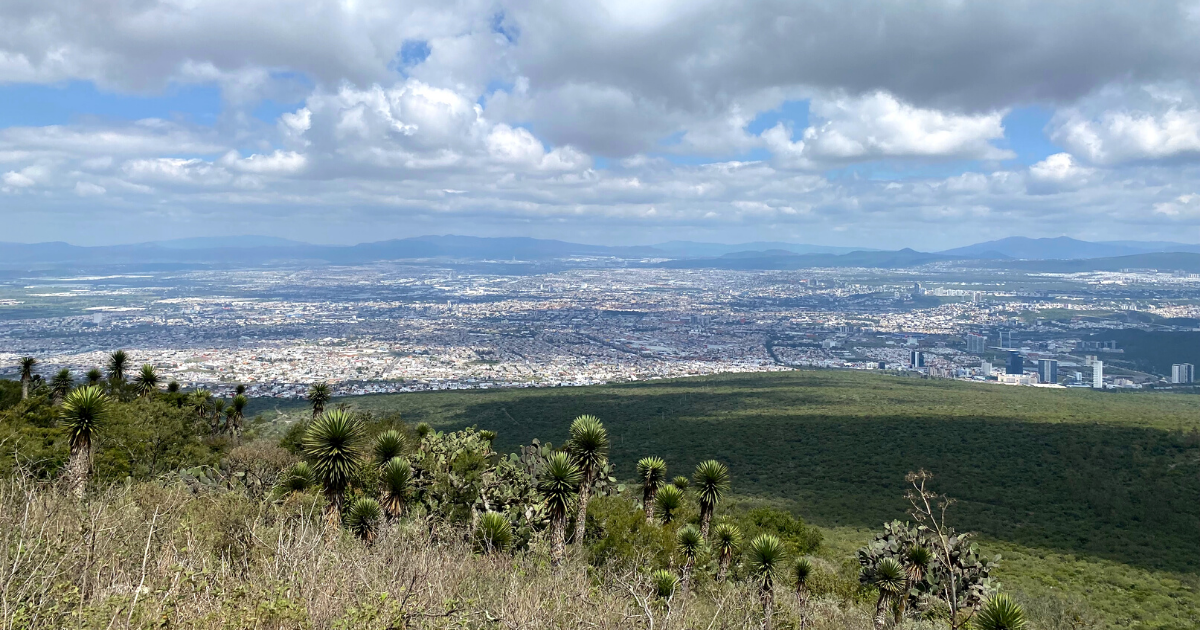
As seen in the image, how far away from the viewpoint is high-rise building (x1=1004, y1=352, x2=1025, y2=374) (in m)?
114

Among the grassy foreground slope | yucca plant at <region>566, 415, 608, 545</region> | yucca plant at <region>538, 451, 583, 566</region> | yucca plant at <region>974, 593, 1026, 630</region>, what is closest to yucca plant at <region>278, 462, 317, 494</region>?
yucca plant at <region>538, 451, 583, 566</region>

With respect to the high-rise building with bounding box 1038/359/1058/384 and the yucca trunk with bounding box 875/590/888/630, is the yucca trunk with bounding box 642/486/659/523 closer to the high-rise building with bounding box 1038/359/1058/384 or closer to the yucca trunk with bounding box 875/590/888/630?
the yucca trunk with bounding box 875/590/888/630

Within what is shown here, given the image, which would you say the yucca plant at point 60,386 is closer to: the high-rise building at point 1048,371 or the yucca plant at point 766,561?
the yucca plant at point 766,561

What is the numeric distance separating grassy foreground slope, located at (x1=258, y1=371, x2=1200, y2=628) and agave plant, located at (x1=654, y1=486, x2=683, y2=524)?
10.9 metres

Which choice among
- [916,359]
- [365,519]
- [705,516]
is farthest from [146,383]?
[916,359]

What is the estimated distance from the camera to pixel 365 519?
16.2 m

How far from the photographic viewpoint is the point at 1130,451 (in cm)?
3653

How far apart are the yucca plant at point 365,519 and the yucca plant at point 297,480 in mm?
3048

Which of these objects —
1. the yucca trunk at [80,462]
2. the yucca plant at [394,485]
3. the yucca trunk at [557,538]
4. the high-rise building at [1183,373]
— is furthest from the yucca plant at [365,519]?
the high-rise building at [1183,373]

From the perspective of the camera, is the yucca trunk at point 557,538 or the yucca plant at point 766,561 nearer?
the yucca trunk at point 557,538

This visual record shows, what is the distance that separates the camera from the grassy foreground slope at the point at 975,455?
2519 centimetres

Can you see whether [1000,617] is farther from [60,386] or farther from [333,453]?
[60,386]

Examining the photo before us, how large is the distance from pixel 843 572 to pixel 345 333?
136 metres

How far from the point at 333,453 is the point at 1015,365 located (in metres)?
130
